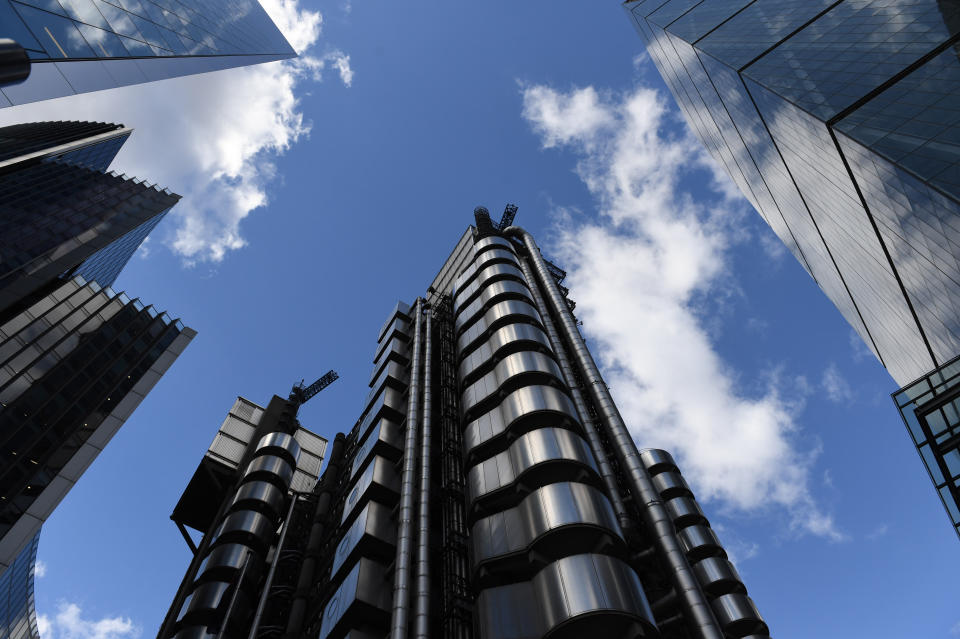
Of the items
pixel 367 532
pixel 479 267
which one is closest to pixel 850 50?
pixel 479 267

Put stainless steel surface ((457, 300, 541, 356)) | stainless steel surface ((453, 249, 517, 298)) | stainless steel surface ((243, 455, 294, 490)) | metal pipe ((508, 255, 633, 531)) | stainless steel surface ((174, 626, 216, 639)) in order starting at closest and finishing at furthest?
metal pipe ((508, 255, 633, 531)) → stainless steel surface ((174, 626, 216, 639)) → stainless steel surface ((457, 300, 541, 356)) → stainless steel surface ((243, 455, 294, 490)) → stainless steel surface ((453, 249, 517, 298))

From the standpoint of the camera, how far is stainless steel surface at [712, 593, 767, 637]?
28.2 metres

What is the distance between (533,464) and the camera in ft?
71.1

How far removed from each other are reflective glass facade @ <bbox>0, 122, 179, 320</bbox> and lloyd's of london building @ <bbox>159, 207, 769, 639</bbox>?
28.2 metres

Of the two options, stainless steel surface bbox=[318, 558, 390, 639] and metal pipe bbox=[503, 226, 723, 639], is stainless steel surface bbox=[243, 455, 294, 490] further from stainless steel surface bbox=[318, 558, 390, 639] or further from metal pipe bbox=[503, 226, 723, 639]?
metal pipe bbox=[503, 226, 723, 639]

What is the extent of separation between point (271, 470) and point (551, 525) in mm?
24965

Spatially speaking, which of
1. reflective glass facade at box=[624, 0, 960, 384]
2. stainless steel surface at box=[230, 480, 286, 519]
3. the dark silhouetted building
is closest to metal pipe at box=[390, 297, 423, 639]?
stainless steel surface at box=[230, 480, 286, 519]

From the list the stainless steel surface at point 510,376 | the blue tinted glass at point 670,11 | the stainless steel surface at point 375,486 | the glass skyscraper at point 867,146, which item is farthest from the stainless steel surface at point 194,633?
the blue tinted glass at point 670,11

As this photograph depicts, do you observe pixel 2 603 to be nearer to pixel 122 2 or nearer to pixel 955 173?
pixel 122 2

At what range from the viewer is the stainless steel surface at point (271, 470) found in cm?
3606

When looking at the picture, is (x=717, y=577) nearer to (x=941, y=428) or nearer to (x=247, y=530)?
(x=941, y=428)

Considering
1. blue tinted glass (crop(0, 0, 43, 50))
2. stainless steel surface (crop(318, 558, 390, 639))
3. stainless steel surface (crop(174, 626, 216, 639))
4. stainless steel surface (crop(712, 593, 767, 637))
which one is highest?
blue tinted glass (crop(0, 0, 43, 50))

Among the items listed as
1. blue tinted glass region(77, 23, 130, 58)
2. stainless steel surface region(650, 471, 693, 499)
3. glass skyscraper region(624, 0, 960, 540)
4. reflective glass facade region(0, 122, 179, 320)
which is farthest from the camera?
reflective glass facade region(0, 122, 179, 320)

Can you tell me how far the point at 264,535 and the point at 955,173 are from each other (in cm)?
4007
